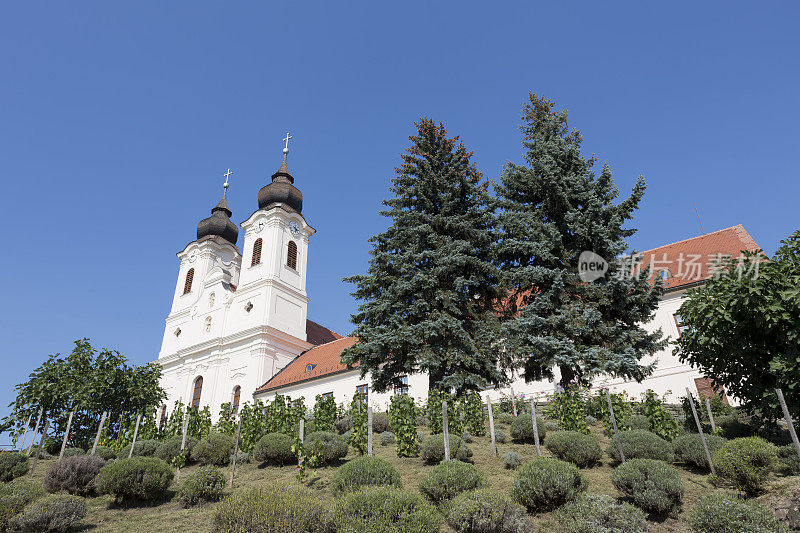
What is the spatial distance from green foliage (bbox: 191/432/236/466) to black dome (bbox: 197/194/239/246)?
37.4m

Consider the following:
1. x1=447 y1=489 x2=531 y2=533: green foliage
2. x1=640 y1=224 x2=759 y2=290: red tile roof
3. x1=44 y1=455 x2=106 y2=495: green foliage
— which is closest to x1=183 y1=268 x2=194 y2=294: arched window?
x1=44 y1=455 x2=106 y2=495: green foliage

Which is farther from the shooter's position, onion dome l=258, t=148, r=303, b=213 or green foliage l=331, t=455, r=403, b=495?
onion dome l=258, t=148, r=303, b=213

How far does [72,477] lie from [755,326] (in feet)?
55.8


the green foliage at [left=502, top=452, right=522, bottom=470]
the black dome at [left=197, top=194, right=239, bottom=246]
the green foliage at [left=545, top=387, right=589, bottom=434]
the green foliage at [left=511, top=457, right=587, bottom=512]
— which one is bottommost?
the green foliage at [left=511, top=457, right=587, bottom=512]

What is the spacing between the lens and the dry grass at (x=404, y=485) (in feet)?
29.3

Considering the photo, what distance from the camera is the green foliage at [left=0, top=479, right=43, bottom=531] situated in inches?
354

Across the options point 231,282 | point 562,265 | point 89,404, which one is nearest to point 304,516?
point 562,265

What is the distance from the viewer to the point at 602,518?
7.57m

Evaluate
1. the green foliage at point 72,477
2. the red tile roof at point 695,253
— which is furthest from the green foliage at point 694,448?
the green foliage at point 72,477

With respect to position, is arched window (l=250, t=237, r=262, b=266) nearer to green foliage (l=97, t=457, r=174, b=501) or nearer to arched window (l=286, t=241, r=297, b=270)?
arched window (l=286, t=241, r=297, b=270)

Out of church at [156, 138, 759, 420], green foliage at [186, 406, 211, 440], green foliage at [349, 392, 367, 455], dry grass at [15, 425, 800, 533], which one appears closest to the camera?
dry grass at [15, 425, 800, 533]

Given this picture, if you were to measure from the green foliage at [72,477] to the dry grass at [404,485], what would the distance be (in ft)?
1.78

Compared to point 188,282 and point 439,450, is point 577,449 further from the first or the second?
point 188,282

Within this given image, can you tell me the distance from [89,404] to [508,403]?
65.2 feet
